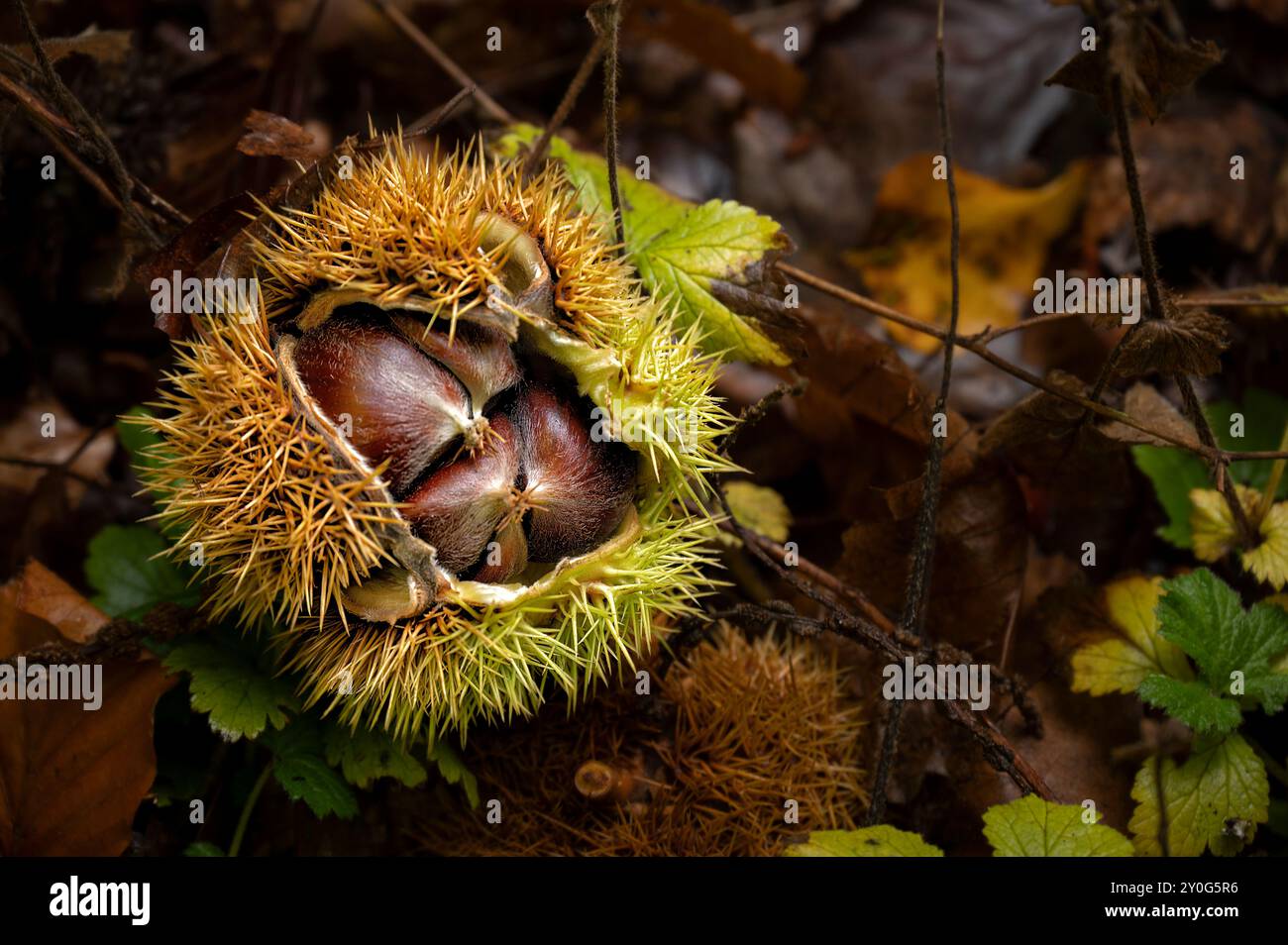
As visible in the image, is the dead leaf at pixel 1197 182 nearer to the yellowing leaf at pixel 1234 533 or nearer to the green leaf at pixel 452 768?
the yellowing leaf at pixel 1234 533

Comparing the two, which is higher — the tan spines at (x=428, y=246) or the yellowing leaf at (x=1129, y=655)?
the tan spines at (x=428, y=246)

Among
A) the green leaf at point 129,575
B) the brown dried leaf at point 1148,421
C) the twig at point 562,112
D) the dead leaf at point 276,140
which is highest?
the twig at point 562,112

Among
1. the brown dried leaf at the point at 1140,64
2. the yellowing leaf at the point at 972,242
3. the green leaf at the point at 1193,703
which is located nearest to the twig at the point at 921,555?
the brown dried leaf at the point at 1140,64

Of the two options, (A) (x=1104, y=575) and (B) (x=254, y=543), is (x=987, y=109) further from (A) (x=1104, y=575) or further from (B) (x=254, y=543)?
(B) (x=254, y=543)

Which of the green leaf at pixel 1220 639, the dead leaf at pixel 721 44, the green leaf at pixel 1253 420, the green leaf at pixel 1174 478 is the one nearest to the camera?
the green leaf at pixel 1220 639

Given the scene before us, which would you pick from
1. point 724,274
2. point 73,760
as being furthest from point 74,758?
point 724,274

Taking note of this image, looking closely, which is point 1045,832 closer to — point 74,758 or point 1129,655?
point 1129,655
